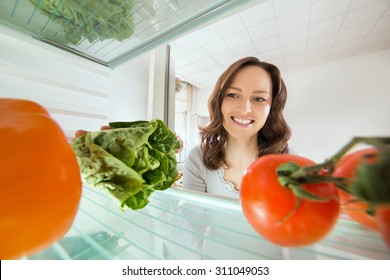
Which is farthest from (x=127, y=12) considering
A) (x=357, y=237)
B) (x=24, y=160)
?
(x=357, y=237)

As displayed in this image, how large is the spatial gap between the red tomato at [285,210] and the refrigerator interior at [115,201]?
0.35ft

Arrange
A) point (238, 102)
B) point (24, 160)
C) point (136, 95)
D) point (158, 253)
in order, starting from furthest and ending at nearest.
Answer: point (136, 95) < point (238, 102) < point (158, 253) < point (24, 160)

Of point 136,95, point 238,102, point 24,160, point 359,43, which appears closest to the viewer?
point 24,160

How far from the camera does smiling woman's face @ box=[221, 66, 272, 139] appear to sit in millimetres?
576

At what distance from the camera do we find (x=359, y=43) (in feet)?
7.62

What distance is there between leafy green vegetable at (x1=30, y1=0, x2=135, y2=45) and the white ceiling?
1.06 meters

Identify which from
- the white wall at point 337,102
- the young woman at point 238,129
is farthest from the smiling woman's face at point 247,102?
the white wall at point 337,102

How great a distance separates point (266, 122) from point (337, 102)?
2783 mm

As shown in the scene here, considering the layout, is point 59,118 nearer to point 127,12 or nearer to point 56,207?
point 127,12

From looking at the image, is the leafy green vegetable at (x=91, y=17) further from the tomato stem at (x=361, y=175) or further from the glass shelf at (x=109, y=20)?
the tomato stem at (x=361, y=175)

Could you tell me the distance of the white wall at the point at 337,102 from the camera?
251 cm

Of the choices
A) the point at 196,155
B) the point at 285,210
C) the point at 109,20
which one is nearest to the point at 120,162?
the point at 285,210

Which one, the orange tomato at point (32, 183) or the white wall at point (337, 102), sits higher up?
the white wall at point (337, 102)

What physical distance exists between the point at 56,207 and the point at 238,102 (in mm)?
653
